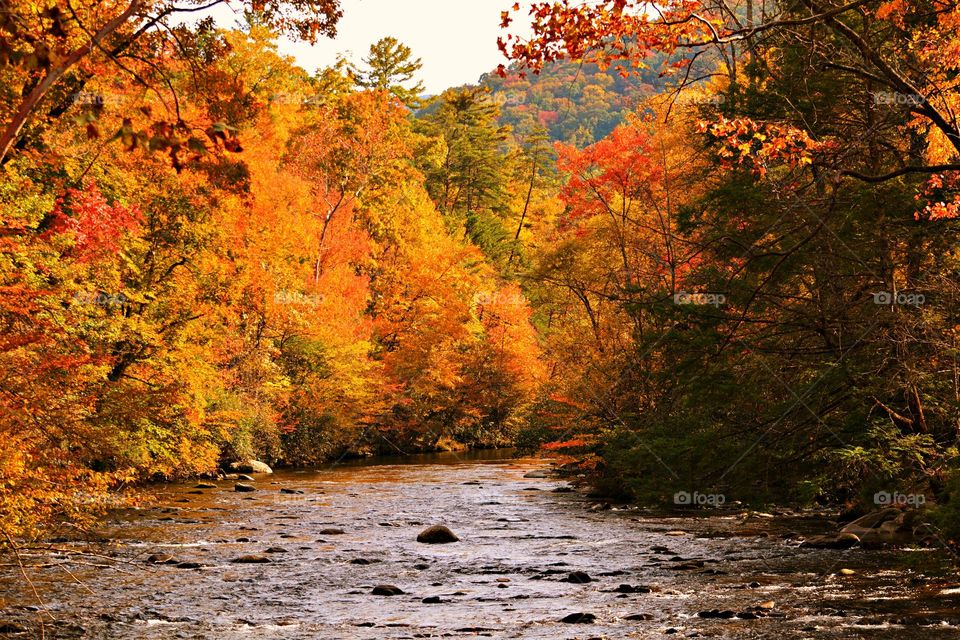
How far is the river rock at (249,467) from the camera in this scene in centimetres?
2965

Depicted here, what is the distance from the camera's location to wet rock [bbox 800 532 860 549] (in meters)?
13.2

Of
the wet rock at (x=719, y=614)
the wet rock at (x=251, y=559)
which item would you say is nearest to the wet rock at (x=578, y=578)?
the wet rock at (x=719, y=614)

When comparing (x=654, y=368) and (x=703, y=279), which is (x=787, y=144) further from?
(x=654, y=368)

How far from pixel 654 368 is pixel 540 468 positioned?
11.1 m

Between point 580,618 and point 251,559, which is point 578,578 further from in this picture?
point 251,559

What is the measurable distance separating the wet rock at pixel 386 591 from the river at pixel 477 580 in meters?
0.13

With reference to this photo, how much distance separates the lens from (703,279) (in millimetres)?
14531

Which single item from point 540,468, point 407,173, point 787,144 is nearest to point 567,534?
point 787,144

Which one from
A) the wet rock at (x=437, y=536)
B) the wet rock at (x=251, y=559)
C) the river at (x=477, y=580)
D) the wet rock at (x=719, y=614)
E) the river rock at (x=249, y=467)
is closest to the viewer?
the river at (x=477, y=580)

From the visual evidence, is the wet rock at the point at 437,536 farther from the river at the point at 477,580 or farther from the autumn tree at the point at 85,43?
the autumn tree at the point at 85,43

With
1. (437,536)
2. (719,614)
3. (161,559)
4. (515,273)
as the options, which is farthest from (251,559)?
(515,273)

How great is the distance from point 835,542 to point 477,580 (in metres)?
5.46

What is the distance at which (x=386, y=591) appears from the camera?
11.3 metres

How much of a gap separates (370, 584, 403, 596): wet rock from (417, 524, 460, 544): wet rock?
426 centimetres
